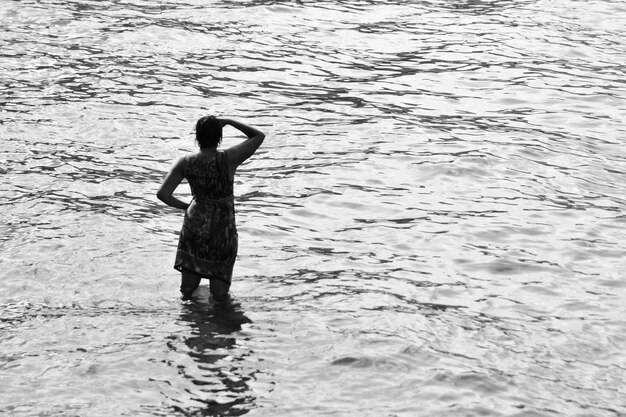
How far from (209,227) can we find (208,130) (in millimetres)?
995

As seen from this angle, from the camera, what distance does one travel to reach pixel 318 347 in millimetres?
10430

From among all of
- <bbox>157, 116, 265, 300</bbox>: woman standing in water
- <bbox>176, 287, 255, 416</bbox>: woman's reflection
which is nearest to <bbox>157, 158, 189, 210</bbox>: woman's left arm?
<bbox>157, 116, 265, 300</bbox>: woman standing in water

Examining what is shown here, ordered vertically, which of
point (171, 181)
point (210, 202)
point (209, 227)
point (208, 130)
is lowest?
point (209, 227)

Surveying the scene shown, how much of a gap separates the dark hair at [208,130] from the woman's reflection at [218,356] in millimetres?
1730

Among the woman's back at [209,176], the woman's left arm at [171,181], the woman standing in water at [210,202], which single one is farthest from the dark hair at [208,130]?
the woman's left arm at [171,181]

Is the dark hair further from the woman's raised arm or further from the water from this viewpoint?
the water

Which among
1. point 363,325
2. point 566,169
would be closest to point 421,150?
point 566,169

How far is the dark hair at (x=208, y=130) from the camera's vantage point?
10.8 m

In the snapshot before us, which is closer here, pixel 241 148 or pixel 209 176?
pixel 209 176

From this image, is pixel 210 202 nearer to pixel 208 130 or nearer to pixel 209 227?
pixel 209 227

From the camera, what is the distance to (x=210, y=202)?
11.0 m

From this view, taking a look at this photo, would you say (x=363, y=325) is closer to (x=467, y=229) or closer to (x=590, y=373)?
(x=590, y=373)

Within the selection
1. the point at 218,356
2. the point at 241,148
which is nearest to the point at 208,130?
the point at 241,148

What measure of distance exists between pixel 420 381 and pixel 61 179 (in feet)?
24.9
